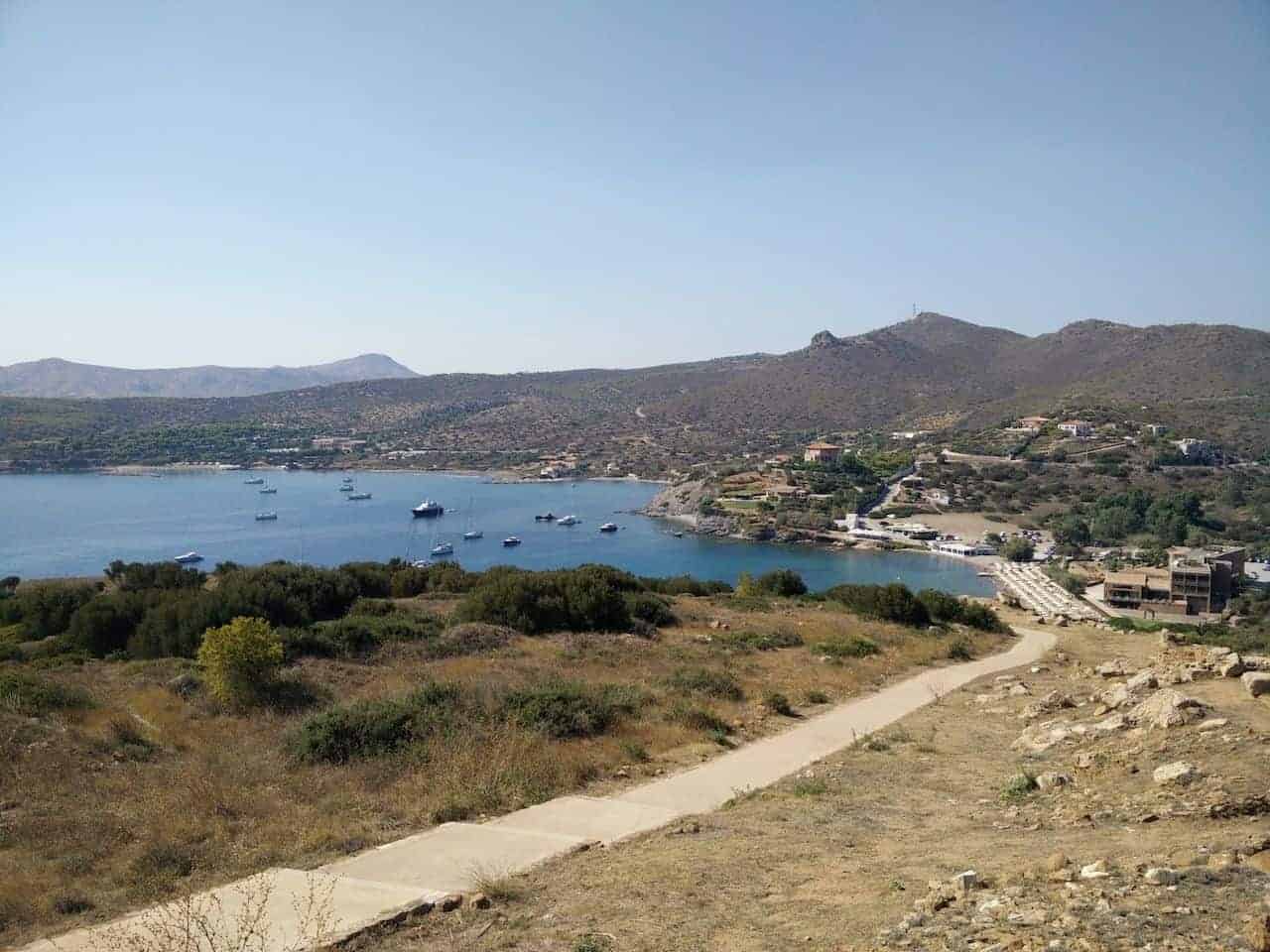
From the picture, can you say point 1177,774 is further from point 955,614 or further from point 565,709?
point 955,614

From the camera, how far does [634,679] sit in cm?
1289

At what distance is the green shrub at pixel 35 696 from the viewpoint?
973 cm

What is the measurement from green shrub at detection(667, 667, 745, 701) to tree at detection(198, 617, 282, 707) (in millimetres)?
5155

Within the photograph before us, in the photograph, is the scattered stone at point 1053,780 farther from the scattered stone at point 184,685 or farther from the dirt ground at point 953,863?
the scattered stone at point 184,685

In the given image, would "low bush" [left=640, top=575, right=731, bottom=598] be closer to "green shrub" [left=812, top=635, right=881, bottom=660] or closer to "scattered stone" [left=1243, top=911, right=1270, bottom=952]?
"green shrub" [left=812, top=635, right=881, bottom=660]

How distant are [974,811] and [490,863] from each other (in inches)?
145

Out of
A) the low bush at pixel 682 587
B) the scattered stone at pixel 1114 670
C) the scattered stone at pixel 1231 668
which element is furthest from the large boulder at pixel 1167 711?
the low bush at pixel 682 587

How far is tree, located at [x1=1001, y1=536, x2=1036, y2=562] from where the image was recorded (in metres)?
55.4

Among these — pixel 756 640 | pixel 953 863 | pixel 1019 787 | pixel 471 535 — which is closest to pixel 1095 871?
pixel 953 863

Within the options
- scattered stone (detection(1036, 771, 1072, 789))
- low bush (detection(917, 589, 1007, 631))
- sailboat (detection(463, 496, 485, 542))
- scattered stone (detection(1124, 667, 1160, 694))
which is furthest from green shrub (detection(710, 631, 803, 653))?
sailboat (detection(463, 496, 485, 542))

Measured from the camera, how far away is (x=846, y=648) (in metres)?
15.9

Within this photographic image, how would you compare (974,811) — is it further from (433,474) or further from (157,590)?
(433,474)

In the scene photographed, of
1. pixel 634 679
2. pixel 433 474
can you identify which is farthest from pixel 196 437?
pixel 634 679

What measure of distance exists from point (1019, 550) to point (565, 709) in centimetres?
5155
